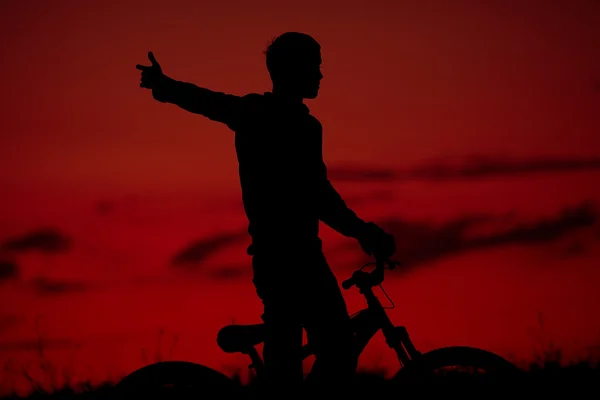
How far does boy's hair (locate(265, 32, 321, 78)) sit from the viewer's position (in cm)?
536

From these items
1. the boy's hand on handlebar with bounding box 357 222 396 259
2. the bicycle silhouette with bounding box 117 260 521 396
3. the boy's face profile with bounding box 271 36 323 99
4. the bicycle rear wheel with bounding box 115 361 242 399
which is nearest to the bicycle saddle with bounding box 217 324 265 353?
the bicycle silhouette with bounding box 117 260 521 396

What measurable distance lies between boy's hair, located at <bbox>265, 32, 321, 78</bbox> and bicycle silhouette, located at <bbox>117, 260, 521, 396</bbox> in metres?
1.22

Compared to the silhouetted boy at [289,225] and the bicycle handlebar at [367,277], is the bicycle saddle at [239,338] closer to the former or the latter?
the silhouetted boy at [289,225]

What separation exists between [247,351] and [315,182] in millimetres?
998

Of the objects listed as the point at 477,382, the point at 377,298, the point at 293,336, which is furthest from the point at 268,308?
the point at 477,382

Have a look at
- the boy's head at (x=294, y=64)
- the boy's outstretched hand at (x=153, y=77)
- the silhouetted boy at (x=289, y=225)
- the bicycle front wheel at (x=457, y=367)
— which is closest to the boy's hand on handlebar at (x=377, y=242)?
the silhouetted boy at (x=289, y=225)

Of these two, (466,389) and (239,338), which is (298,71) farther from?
(466,389)

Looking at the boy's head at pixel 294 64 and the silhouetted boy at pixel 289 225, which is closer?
the silhouetted boy at pixel 289 225

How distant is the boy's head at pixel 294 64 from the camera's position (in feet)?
17.6

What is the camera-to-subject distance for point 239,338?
5.26 metres

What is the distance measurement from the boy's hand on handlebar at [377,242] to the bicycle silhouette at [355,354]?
0.10 m

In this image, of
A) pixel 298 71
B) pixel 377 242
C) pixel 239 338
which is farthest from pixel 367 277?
pixel 298 71

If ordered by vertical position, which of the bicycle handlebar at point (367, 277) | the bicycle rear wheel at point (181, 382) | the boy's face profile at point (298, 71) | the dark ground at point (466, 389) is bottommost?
the dark ground at point (466, 389)

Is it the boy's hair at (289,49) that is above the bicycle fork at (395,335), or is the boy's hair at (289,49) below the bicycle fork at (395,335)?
above
